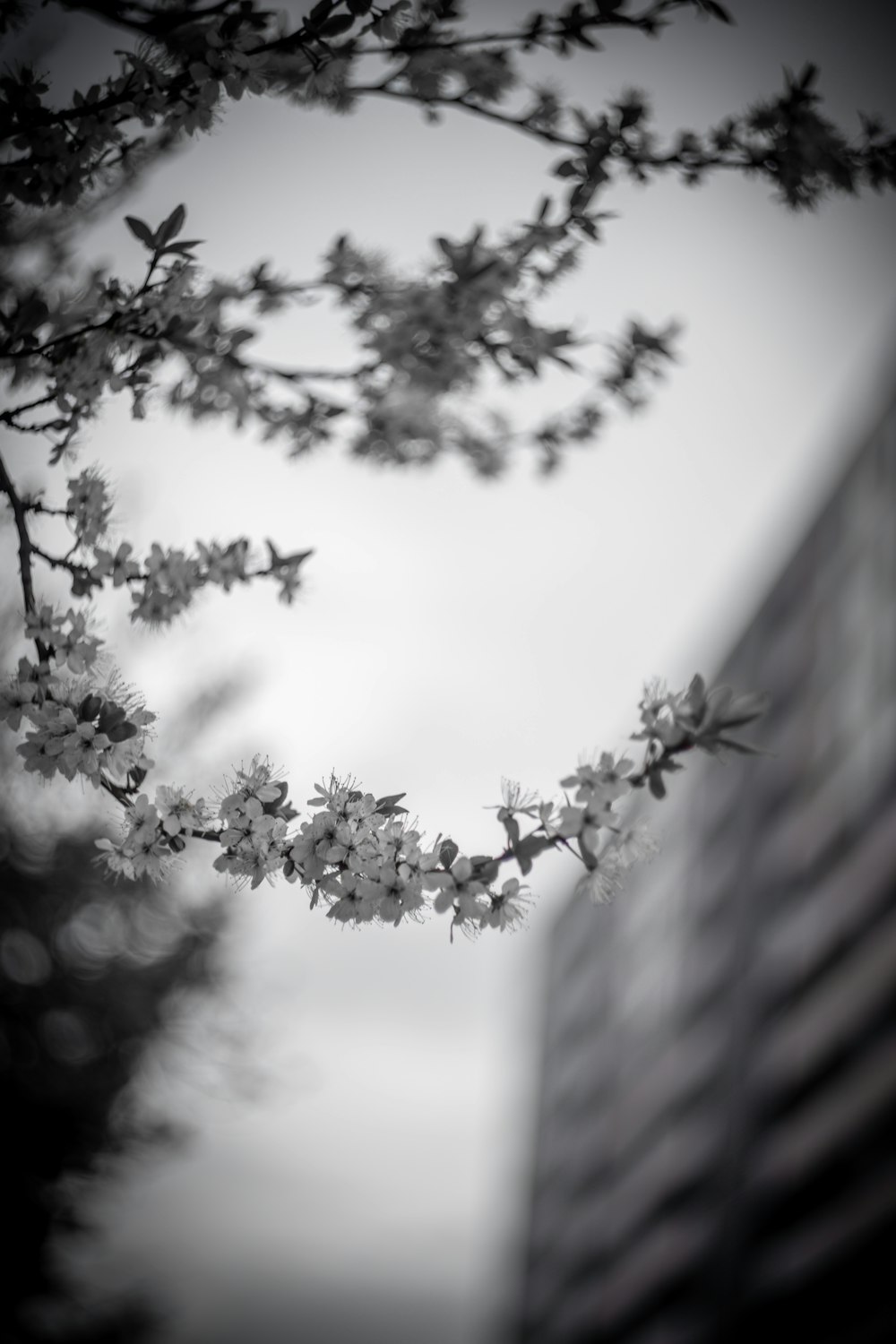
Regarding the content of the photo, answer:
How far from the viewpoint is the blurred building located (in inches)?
733

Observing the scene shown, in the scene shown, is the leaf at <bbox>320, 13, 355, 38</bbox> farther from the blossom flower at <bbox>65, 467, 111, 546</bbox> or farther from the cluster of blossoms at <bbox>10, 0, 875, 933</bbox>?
the blossom flower at <bbox>65, 467, 111, 546</bbox>

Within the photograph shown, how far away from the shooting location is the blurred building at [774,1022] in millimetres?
18625

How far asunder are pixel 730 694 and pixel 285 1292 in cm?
8112

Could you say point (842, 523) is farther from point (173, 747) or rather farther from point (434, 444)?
point (434, 444)

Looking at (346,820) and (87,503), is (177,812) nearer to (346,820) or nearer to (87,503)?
(346,820)

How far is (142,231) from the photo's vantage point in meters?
1.92

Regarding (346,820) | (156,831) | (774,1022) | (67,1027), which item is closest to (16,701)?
(156,831)

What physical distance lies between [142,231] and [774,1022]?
2527 cm

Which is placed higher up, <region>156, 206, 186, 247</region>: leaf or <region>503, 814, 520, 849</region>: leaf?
<region>156, 206, 186, 247</region>: leaf

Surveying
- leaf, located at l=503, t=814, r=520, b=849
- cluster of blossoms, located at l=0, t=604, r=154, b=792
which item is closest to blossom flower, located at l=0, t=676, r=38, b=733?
cluster of blossoms, located at l=0, t=604, r=154, b=792

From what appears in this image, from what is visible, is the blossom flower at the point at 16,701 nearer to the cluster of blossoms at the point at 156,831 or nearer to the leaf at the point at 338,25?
the cluster of blossoms at the point at 156,831

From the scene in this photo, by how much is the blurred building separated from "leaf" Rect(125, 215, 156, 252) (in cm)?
1734

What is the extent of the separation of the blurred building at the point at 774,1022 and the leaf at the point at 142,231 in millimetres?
17340

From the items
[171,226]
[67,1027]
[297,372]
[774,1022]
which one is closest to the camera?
[171,226]
